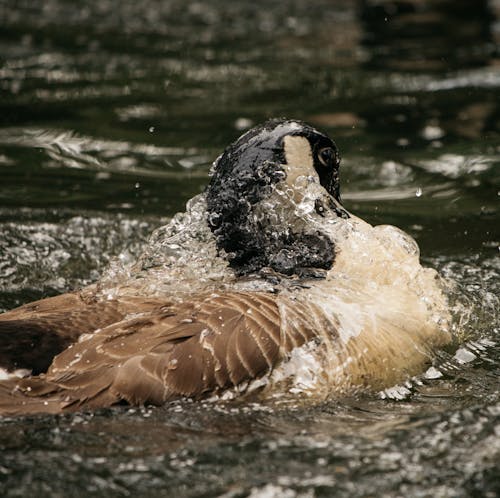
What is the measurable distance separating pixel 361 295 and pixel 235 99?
6068mm

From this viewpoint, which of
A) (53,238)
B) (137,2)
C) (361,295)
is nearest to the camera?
(361,295)

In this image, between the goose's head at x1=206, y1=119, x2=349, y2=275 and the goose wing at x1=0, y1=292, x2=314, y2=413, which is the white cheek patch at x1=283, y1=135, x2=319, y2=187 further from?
the goose wing at x1=0, y1=292, x2=314, y2=413

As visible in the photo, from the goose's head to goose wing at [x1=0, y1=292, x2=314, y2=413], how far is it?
3.20 ft

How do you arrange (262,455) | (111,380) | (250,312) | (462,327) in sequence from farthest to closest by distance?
(462,327)
(250,312)
(111,380)
(262,455)

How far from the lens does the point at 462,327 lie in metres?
6.06

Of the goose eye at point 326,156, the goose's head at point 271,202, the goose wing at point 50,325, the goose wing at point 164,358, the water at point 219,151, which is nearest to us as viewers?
the water at point 219,151

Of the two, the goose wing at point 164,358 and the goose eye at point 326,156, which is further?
the goose eye at point 326,156

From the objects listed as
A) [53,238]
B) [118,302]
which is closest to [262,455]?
[118,302]

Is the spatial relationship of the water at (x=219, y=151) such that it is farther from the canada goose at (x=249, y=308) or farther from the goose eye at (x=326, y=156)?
the goose eye at (x=326, y=156)

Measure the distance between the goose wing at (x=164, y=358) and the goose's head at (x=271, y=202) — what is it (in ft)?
3.20

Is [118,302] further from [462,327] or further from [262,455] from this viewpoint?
[462,327]

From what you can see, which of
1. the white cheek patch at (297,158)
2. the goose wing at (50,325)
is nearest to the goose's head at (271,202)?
the white cheek patch at (297,158)

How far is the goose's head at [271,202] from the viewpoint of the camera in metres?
5.94

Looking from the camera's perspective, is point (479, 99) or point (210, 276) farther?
point (479, 99)
